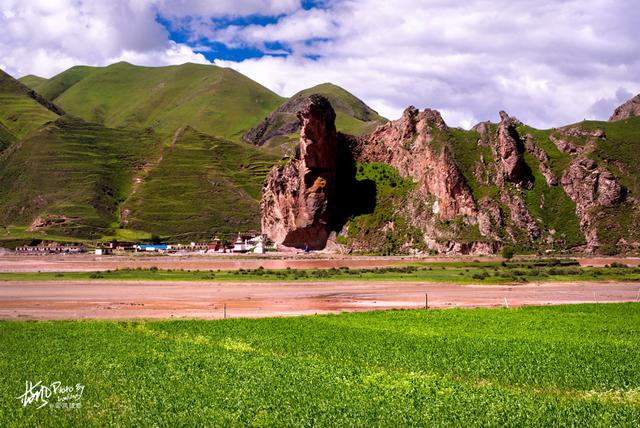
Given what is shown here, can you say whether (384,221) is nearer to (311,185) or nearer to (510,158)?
(311,185)

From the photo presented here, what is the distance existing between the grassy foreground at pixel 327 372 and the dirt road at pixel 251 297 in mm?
9040

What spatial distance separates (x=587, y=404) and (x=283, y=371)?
10545mm

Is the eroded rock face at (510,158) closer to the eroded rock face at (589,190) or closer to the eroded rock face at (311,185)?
the eroded rock face at (589,190)

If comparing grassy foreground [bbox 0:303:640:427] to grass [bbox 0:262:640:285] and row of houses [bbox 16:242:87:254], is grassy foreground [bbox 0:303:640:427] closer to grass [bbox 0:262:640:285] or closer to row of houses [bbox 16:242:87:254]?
grass [bbox 0:262:640:285]

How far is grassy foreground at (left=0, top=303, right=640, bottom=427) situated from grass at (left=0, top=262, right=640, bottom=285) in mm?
39696


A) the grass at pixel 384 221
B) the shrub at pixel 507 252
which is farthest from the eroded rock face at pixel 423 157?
the shrub at pixel 507 252

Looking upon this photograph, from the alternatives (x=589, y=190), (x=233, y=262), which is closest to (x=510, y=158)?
(x=589, y=190)

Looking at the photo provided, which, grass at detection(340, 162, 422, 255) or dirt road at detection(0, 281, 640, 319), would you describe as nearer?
dirt road at detection(0, 281, 640, 319)

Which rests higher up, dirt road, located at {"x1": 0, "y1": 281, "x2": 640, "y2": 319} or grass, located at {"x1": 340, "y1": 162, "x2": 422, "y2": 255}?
grass, located at {"x1": 340, "y1": 162, "x2": 422, "y2": 255}

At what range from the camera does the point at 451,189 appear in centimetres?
13162

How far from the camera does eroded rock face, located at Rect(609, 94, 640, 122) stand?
168 metres

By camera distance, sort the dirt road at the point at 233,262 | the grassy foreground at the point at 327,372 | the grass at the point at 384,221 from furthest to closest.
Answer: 1. the grass at the point at 384,221
2. the dirt road at the point at 233,262
3. the grassy foreground at the point at 327,372

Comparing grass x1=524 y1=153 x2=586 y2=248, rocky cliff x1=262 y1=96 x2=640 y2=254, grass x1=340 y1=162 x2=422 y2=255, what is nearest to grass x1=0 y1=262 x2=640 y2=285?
grass x1=524 y1=153 x2=586 y2=248

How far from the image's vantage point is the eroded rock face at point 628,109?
168m
